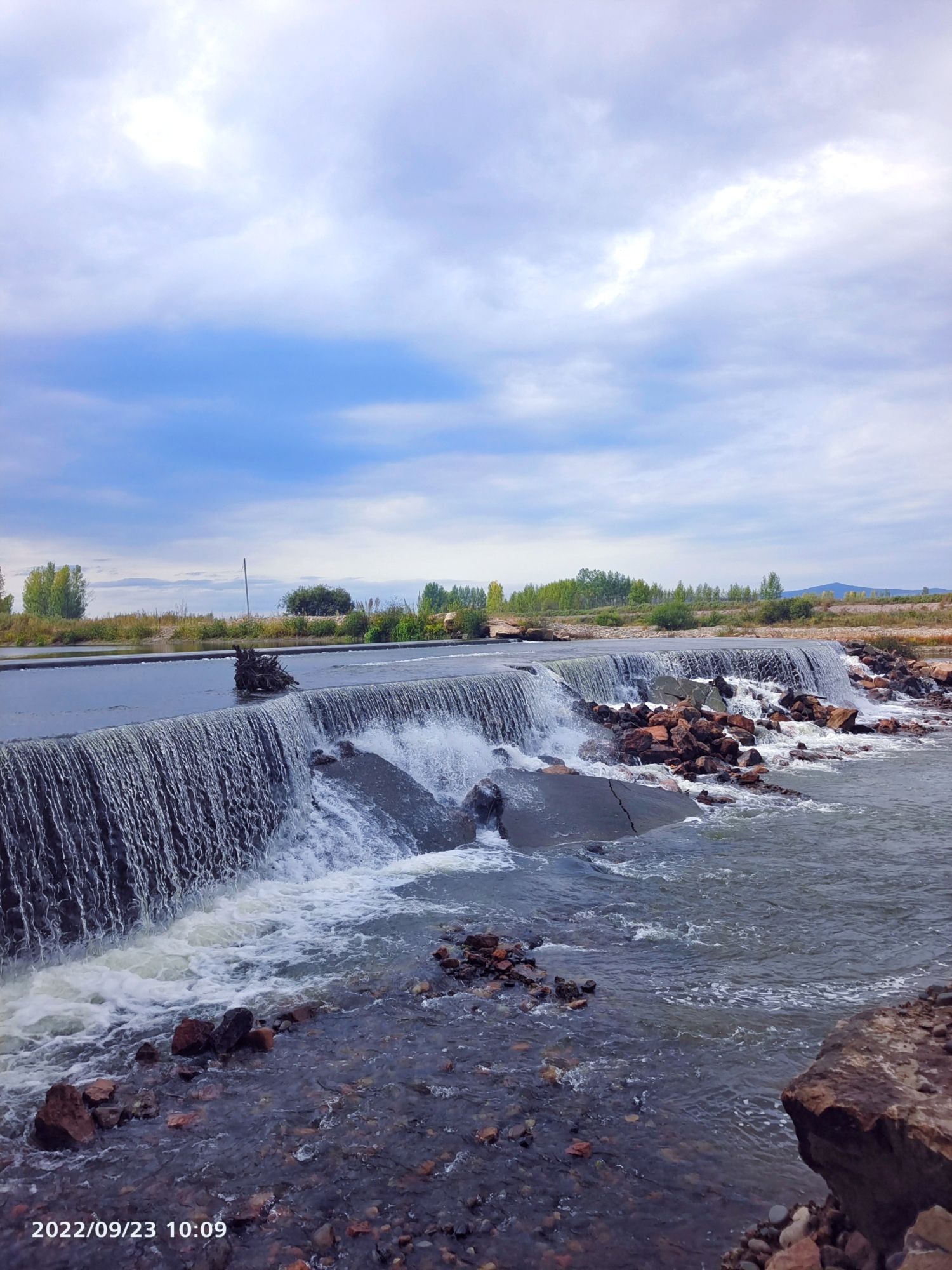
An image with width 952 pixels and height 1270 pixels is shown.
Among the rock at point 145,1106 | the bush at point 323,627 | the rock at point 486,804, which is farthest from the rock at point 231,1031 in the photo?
the bush at point 323,627

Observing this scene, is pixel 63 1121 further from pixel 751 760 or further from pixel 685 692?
pixel 685 692

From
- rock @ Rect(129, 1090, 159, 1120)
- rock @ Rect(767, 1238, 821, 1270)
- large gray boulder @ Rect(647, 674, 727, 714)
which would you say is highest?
large gray boulder @ Rect(647, 674, 727, 714)

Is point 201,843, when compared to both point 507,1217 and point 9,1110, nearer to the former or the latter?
point 9,1110

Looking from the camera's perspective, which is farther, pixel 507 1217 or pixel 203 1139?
pixel 203 1139

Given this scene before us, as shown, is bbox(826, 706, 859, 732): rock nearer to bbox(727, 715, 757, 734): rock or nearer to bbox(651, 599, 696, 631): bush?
bbox(727, 715, 757, 734): rock

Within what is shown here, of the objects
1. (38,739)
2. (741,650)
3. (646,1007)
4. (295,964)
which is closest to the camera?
(646,1007)

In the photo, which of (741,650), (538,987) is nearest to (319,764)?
(538,987)

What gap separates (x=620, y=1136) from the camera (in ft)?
16.6

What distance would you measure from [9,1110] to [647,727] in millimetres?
14272

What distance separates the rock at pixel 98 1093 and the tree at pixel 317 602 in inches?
1733

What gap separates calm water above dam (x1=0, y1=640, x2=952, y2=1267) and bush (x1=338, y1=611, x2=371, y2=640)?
2564 cm

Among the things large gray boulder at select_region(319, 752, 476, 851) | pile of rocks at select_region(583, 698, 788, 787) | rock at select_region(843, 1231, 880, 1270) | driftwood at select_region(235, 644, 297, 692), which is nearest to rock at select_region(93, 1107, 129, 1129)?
rock at select_region(843, 1231, 880, 1270)

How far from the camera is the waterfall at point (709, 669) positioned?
70.4 feet

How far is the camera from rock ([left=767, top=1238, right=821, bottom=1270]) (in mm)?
3496
